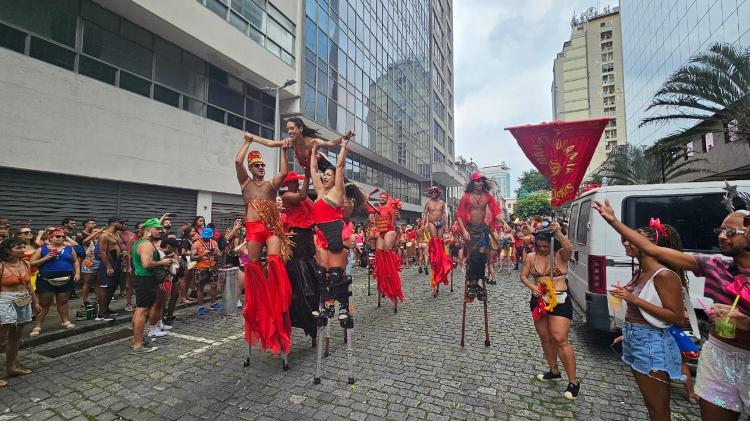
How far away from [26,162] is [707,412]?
12.5 metres

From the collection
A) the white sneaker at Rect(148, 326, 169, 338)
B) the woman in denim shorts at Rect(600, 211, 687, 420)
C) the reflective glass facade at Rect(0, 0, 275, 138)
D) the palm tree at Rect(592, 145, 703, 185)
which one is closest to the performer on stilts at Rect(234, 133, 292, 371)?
the white sneaker at Rect(148, 326, 169, 338)

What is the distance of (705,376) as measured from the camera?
2182 millimetres

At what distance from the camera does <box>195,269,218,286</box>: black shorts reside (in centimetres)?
764

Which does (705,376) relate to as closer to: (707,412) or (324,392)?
(707,412)

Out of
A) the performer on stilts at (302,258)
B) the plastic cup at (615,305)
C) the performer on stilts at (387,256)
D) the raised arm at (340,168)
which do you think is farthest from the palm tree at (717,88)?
the performer on stilts at (302,258)

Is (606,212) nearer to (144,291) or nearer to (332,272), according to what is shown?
(332,272)

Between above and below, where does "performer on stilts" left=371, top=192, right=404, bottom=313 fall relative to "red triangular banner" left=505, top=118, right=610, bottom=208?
below

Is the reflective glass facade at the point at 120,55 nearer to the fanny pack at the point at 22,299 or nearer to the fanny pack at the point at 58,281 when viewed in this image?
the fanny pack at the point at 58,281

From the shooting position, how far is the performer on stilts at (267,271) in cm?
414

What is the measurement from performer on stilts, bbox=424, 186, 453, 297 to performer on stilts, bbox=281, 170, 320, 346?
4083mm

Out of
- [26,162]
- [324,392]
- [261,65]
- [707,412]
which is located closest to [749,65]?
[707,412]

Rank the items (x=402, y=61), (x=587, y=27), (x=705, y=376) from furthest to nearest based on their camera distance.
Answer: (x=587, y=27)
(x=402, y=61)
(x=705, y=376)

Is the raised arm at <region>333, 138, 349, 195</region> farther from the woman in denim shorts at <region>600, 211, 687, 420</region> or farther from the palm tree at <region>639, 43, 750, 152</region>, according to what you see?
the palm tree at <region>639, 43, 750, 152</region>

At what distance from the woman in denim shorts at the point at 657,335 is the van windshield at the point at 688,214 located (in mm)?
2123
